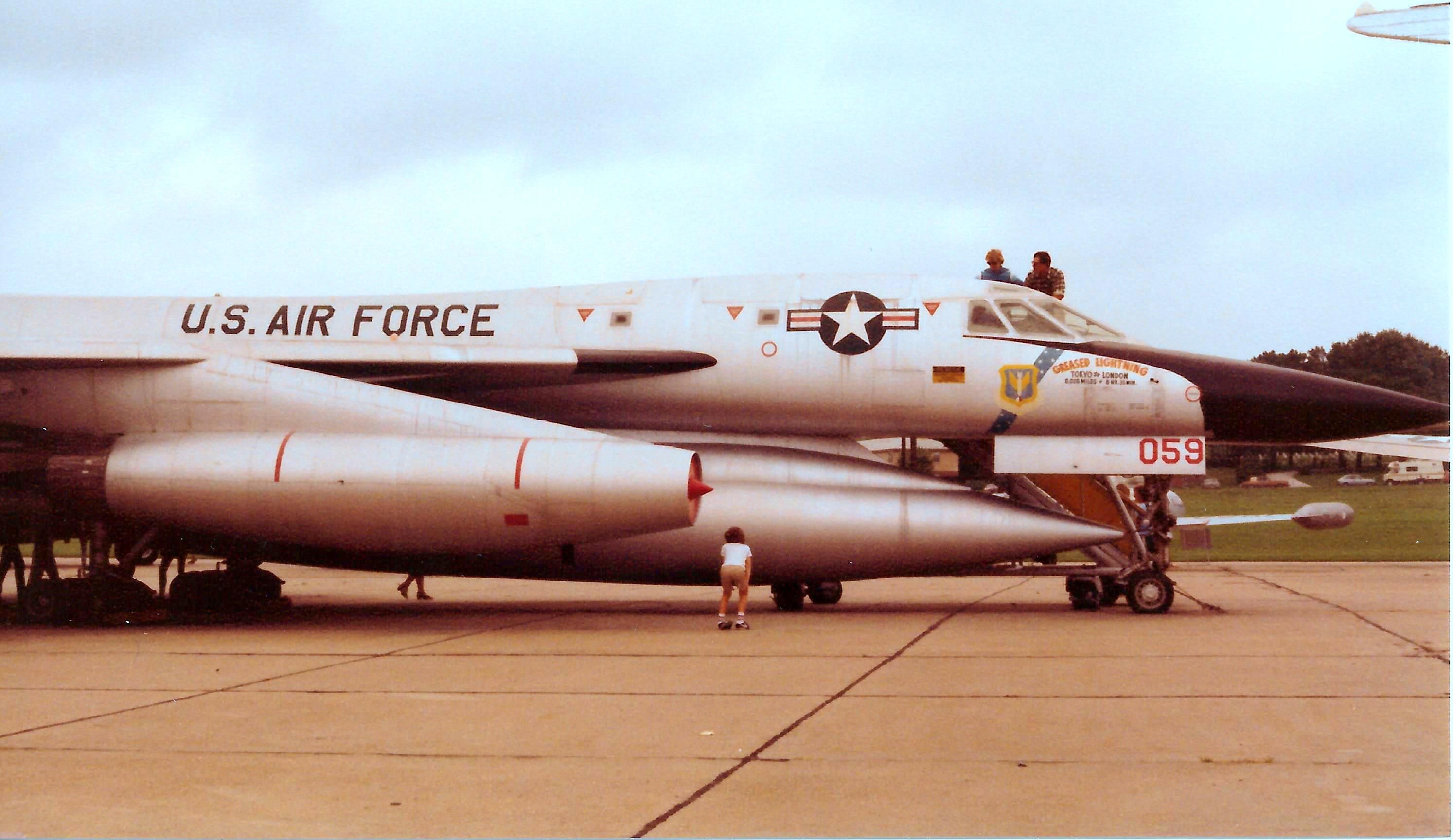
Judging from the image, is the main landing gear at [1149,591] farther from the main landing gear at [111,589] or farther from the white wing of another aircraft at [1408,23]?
the main landing gear at [111,589]

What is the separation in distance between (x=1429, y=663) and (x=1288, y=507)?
118 feet

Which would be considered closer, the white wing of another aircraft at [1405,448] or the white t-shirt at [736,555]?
the white t-shirt at [736,555]

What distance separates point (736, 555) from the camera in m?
12.9

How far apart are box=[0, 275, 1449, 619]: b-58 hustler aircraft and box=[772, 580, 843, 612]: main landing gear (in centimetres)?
133

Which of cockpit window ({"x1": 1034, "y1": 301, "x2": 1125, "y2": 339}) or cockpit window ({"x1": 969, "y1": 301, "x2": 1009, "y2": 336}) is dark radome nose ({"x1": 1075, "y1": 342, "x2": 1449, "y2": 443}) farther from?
cockpit window ({"x1": 969, "y1": 301, "x2": 1009, "y2": 336})

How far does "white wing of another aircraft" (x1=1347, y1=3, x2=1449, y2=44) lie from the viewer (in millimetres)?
6426

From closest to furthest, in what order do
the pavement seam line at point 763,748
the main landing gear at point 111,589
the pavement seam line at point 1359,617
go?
the pavement seam line at point 763,748
the pavement seam line at point 1359,617
the main landing gear at point 111,589

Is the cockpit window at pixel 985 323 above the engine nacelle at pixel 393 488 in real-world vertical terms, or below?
above

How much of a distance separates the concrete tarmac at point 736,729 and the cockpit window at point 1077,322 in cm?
283

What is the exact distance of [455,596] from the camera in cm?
1923

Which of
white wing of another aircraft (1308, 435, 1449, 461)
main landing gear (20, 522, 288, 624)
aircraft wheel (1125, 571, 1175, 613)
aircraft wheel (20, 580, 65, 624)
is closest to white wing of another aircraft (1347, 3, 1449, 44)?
aircraft wheel (1125, 571, 1175, 613)

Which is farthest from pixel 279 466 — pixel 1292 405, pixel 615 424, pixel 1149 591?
pixel 1292 405

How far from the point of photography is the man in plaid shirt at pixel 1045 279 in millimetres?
15547

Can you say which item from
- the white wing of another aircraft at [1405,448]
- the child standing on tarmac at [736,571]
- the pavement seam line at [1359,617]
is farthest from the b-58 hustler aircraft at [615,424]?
the white wing of another aircraft at [1405,448]
